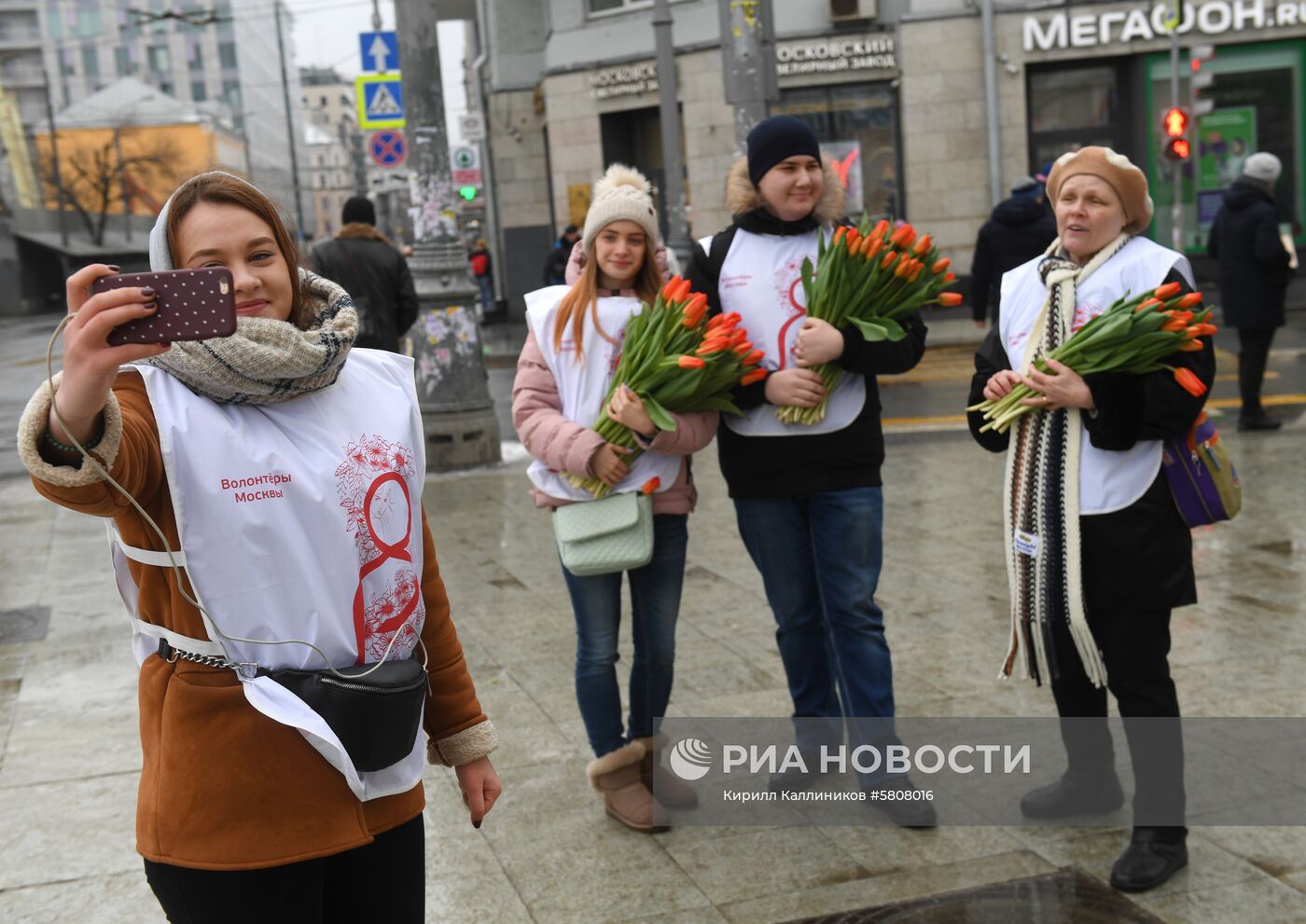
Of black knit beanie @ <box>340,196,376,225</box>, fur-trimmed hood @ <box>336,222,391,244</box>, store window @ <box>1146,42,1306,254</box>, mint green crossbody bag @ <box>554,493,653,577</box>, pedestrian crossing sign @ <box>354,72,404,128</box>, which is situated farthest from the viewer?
store window @ <box>1146,42,1306,254</box>

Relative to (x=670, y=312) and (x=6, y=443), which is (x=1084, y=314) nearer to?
(x=670, y=312)

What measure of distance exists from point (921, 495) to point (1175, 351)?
531cm

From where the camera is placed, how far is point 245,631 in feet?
7.15

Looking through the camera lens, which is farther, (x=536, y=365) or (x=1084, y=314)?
(x=536, y=365)

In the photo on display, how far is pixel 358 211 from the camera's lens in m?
10.4

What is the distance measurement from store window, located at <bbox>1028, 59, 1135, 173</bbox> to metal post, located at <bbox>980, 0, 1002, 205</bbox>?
27.9 inches

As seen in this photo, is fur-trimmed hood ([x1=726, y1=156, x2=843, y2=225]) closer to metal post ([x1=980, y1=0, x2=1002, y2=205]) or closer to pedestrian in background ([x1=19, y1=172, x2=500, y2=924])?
pedestrian in background ([x1=19, y1=172, x2=500, y2=924])

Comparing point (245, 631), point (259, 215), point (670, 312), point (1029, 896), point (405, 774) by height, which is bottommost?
point (1029, 896)

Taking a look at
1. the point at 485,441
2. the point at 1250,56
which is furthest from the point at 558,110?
the point at 485,441

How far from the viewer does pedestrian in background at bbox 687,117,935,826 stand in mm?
4355

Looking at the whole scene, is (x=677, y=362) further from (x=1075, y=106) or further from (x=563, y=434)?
(x=1075, y=106)

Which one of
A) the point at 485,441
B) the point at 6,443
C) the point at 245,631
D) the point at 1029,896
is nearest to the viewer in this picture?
the point at 245,631

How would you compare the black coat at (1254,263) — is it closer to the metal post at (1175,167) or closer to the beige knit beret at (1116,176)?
the beige knit beret at (1116,176)

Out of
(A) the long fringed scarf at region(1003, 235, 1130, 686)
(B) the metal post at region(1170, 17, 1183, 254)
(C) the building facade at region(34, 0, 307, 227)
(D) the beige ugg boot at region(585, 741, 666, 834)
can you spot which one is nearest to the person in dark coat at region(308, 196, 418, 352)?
(D) the beige ugg boot at region(585, 741, 666, 834)
